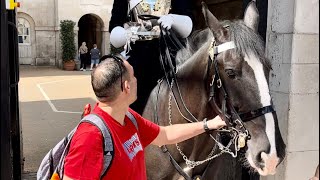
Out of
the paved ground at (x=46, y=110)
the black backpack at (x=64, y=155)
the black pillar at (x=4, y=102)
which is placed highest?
the black pillar at (x=4, y=102)

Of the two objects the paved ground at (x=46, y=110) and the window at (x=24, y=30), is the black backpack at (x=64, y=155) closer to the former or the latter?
the paved ground at (x=46, y=110)

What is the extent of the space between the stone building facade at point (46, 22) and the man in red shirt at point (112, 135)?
24295mm

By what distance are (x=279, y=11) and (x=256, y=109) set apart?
1.46m

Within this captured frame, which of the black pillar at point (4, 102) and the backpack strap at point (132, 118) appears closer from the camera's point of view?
the black pillar at point (4, 102)

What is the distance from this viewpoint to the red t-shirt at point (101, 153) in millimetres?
1865

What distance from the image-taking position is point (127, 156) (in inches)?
81.4

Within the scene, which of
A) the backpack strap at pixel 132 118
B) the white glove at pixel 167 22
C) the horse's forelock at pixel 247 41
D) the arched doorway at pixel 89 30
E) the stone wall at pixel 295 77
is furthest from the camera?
the arched doorway at pixel 89 30

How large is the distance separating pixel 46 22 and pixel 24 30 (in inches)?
59.8

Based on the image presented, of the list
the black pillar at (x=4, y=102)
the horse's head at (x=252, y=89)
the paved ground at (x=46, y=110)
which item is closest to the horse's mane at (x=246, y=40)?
the horse's head at (x=252, y=89)

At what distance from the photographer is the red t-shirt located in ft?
6.12

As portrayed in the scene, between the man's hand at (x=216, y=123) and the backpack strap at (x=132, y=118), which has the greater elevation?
the backpack strap at (x=132, y=118)

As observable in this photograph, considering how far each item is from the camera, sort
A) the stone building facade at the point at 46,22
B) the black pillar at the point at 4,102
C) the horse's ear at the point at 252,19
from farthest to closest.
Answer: the stone building facade at the point at 46,22 → the horse's ear at the point at 252,19 → the black pillar at the point at 4,102

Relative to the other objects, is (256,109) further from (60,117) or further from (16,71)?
(60,117)

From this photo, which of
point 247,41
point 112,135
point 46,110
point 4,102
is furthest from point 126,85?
point 46,110
